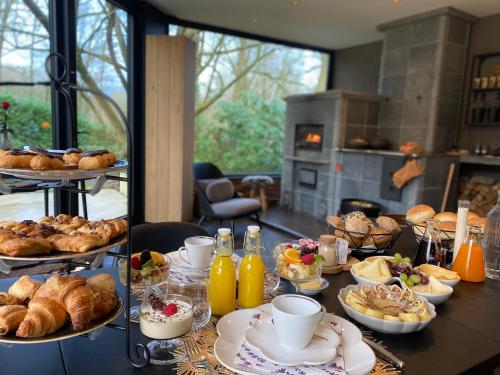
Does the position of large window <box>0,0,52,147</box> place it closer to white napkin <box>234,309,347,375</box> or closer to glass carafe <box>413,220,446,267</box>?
white napkin <box>234,309,347,375</box>

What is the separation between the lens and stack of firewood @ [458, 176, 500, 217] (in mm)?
4438

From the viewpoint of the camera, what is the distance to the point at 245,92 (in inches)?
231

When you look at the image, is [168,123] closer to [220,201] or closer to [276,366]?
[220,201]

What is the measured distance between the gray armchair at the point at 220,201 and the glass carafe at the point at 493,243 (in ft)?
8.91

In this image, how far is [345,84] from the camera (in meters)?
6.31

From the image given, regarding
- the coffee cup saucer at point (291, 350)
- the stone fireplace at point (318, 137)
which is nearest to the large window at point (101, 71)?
the coffee cup saucer at point (291, 350)

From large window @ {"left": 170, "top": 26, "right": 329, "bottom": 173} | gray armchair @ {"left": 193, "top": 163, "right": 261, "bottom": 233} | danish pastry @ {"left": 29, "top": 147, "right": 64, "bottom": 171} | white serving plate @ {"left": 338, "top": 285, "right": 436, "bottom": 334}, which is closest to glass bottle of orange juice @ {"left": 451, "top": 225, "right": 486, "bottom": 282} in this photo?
white serving plate @ {"left": 338, "top": 285, "right": 436, "bottom": 334}

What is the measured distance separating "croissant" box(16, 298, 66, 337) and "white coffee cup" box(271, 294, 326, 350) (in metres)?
0.45

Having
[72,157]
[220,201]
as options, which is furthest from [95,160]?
[220,201]

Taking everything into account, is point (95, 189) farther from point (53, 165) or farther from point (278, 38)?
point (278, 38)

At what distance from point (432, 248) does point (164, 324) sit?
3.60 feet

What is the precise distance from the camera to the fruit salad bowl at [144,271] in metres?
1.01

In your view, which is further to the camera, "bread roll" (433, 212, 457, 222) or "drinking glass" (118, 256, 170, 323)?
"bread roll" (433, 212, 457, 222)

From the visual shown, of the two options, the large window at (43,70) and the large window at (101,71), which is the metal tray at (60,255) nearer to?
the large window at (43,70)
